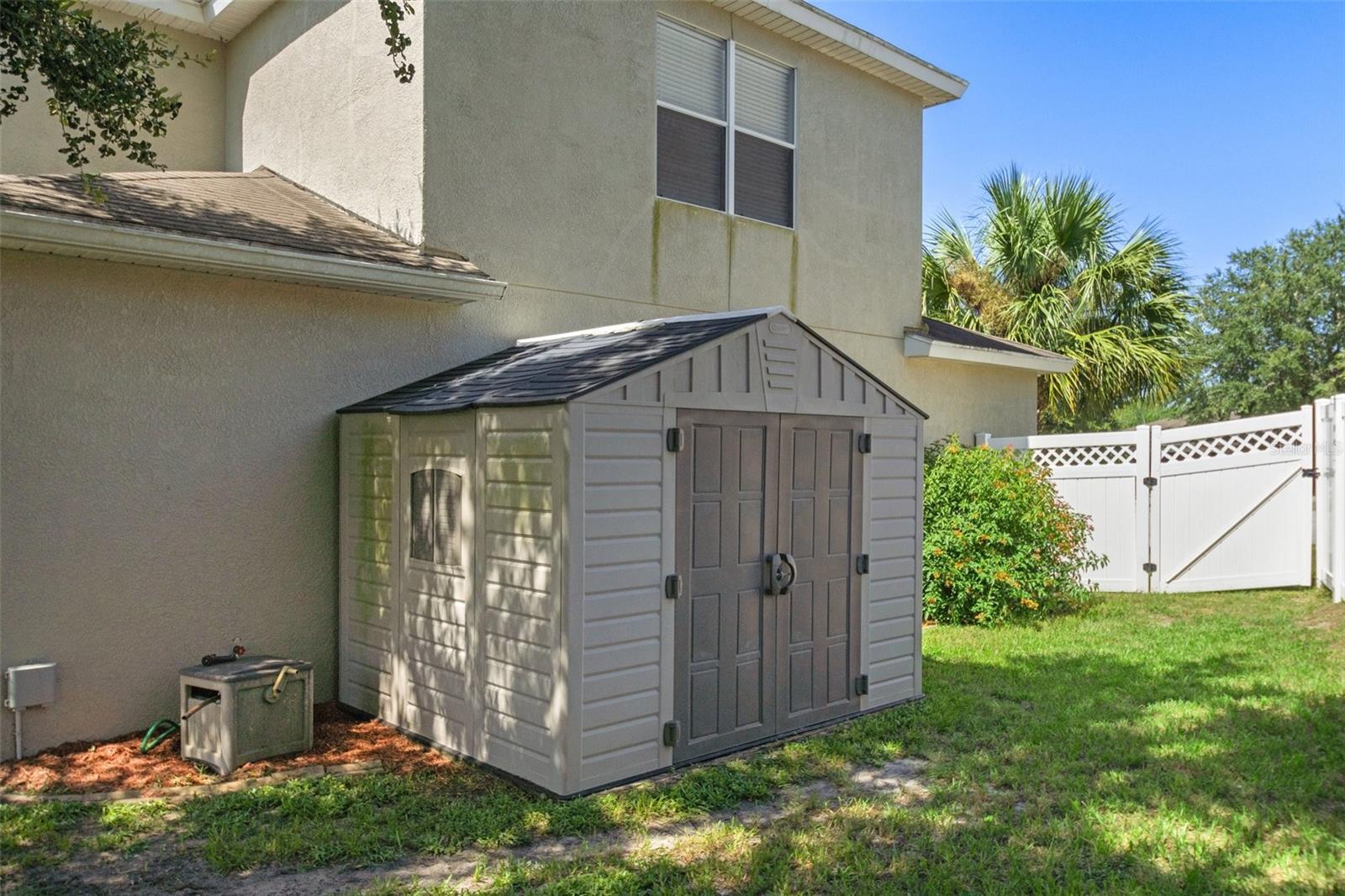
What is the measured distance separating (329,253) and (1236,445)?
10051mm

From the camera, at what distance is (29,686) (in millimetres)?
5340

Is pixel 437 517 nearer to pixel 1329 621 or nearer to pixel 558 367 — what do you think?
pixel 558 367

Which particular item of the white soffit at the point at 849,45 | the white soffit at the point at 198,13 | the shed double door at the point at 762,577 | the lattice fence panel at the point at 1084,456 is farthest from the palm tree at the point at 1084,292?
the white soffit at the point at 198,13

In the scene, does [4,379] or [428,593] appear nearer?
[4,379]

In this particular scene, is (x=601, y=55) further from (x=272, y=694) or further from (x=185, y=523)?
(x=272, y=694)

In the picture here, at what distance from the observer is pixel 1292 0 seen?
11547 mm

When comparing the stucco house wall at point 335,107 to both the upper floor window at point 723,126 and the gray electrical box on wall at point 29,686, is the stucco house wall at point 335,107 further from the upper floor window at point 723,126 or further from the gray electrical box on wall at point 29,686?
the gray electrical box on wall at point 29,686

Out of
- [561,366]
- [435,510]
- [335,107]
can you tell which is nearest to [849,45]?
[335,107]

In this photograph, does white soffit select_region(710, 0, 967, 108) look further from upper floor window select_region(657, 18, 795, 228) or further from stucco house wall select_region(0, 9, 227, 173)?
stucco house wall select_region(0, 9, 227, 173)

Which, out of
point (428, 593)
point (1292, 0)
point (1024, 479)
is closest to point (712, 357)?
point (428, 593)

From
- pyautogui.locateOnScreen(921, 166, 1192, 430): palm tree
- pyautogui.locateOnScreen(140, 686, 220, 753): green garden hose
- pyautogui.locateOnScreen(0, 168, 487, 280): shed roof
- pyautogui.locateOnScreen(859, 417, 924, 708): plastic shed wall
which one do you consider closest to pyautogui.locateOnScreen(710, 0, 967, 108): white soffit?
pyautogui.locateOnScreen(0, 168, 487, 280): shed roof

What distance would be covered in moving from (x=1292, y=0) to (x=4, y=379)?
45.3 feet

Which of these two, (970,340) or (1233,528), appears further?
(970,340)

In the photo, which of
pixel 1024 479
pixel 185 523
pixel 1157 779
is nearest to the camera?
pixel 1157 779
